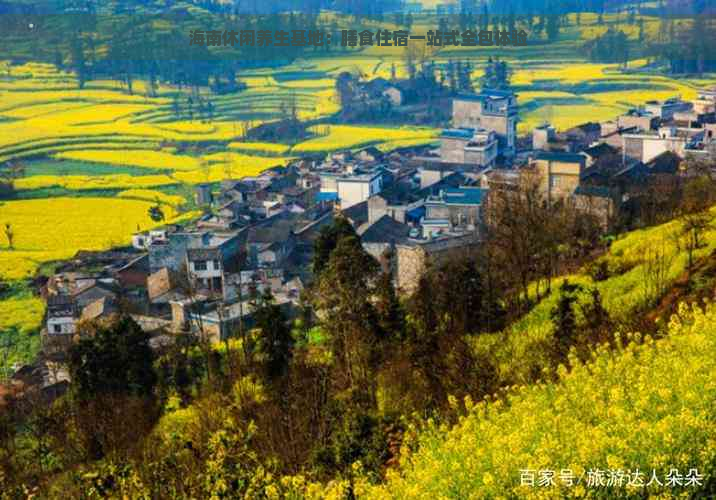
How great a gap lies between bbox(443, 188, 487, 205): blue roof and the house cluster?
0.8 inches

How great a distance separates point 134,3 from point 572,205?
3898 centimetres

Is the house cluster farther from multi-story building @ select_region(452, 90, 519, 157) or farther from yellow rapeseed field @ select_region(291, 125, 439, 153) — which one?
yellow rapeseed field @ select_region(291, 125, 439, 153)

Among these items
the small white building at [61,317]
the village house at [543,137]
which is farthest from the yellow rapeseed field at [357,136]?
the small white building at [61,317]

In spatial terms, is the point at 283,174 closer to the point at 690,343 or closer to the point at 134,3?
the point at 690,343

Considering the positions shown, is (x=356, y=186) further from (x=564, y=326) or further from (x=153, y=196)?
(x=564, y=326)

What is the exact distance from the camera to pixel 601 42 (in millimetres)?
40375

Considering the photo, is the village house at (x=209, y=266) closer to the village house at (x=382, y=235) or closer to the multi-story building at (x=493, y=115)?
the village house at (x=382, y=235)

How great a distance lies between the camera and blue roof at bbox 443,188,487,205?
15.6 m

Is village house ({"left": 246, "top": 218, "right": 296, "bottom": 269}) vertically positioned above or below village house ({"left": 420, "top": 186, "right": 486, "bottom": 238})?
below

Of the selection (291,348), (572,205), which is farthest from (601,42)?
(291,348)

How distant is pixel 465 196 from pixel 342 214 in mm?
2108

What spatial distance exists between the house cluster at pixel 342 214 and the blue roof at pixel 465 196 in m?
0.02

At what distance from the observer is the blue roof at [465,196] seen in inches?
614

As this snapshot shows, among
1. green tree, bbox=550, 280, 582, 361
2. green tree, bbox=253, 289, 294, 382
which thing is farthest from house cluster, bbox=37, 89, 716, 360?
green tree, bbox=550, 280, 582, 361
